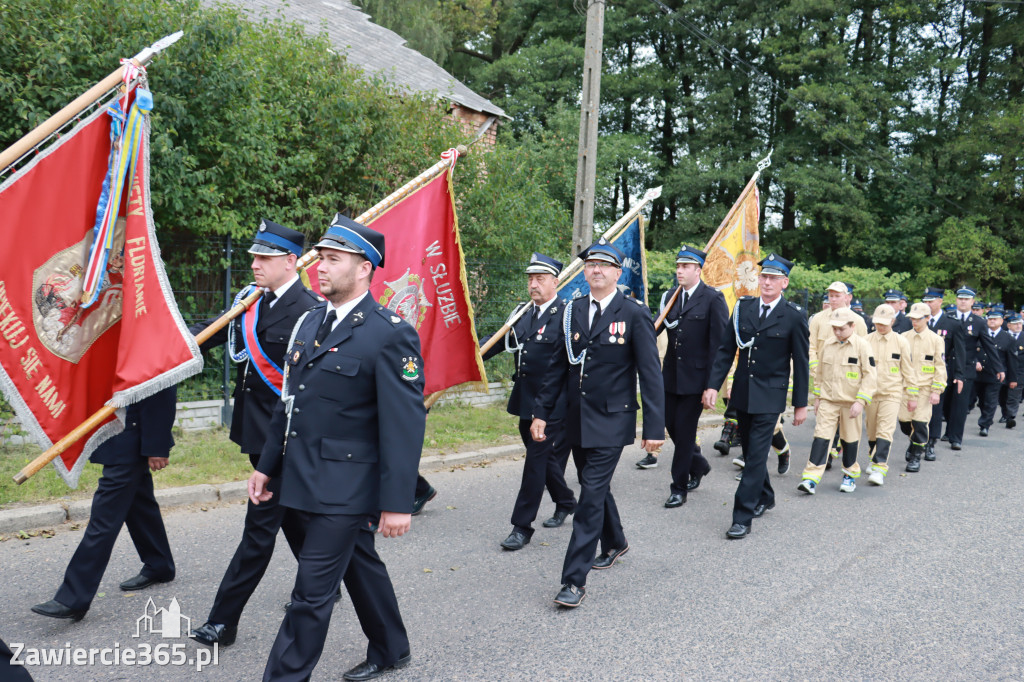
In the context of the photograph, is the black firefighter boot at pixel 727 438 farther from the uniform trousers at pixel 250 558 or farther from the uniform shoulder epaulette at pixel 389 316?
the uniform shoulder epaulette at pixel 389 316

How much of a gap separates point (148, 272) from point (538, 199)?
899 cm

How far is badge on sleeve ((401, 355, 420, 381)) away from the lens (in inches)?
134

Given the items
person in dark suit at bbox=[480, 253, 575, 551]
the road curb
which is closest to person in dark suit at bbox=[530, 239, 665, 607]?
person in dark suit at bbox=[480, 253, 575, 551]

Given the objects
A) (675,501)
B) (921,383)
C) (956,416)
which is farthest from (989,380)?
(675,501)

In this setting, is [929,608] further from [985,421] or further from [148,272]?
[985,421]

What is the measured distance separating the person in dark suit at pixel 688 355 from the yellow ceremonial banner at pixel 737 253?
1.76 meters

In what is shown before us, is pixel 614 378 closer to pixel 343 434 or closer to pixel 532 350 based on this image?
pixel 532 350

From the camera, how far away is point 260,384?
4316 mm

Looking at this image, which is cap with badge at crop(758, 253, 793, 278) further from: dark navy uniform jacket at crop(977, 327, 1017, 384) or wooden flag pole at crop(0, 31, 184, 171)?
dark navy uniform jacket at crop(977, 327, 1017, 384)

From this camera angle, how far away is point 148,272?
433 centimetres

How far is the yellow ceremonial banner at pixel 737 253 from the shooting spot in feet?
31.5

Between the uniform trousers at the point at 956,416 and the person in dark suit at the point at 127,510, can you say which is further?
the uniform trousers at the point at 956,416

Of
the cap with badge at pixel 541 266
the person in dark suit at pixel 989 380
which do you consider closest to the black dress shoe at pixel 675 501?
the cap with badge at pixel 541 266

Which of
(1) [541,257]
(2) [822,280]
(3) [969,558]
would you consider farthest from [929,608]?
(2) [822,280]
